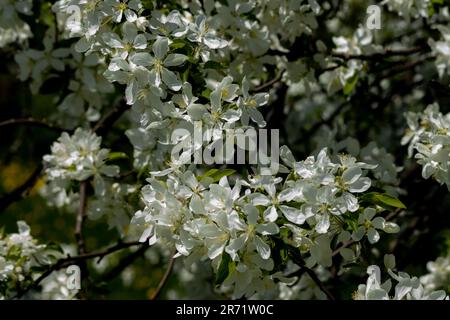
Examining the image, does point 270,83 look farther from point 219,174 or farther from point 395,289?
point 395,289

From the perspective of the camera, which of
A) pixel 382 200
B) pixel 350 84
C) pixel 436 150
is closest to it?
pixel 382 200

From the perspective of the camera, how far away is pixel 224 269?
6.48ft

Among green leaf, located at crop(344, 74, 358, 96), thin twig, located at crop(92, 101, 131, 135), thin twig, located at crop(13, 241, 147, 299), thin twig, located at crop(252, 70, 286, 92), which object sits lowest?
thin twig, located at crop(13, 241, 147, 299)

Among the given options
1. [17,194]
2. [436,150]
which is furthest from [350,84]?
[17,194]

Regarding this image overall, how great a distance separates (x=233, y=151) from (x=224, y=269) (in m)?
0.36

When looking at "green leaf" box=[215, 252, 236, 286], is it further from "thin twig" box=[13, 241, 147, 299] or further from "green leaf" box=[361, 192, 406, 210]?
"thin twig" box=[13, 241, 147, 299]

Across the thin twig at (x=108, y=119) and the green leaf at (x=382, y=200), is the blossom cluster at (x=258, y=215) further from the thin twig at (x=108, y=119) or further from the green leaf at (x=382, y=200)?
the thin twig at (x=108, y=119)

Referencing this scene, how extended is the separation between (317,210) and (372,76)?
1.60 metres

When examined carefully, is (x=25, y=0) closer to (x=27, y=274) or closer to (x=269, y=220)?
(x=27, y=274)

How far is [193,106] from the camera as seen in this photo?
84.7 inches

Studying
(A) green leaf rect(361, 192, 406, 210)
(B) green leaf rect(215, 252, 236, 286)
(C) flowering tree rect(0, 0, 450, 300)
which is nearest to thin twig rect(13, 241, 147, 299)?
(C) flowering tree rect(0, 0, 450, 300)

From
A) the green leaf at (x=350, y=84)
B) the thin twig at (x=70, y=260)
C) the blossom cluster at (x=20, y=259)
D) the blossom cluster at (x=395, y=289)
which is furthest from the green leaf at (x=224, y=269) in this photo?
the green leaf at (x=350, y=84)

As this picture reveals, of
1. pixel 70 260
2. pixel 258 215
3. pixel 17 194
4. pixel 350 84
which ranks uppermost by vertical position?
pixel 258 215

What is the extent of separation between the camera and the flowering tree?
2.03 meters
